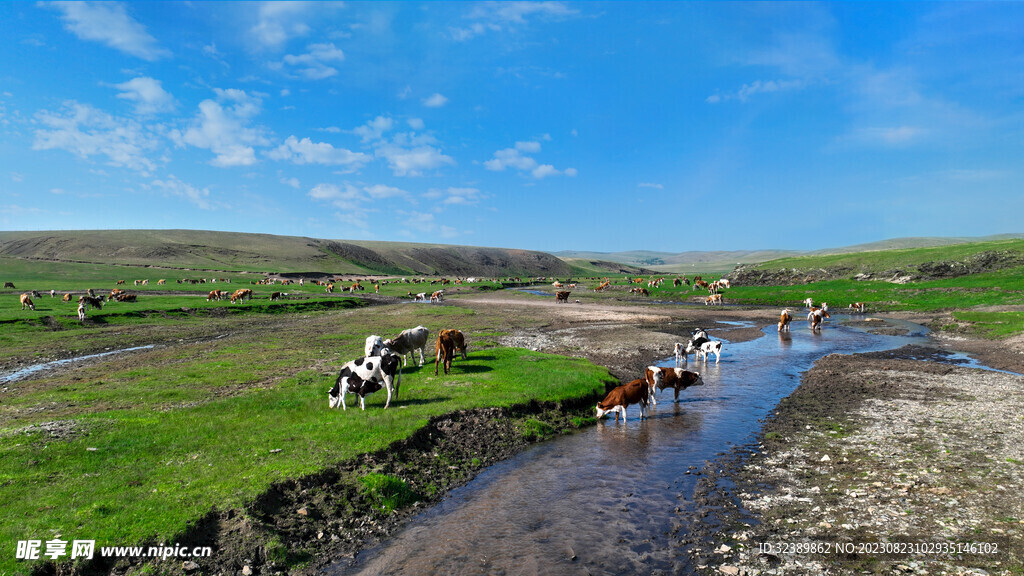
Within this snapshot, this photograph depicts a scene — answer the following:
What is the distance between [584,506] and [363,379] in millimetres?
8575

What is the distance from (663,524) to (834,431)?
899cm

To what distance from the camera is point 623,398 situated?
16.8 metres

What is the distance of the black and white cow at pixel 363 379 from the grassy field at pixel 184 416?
546mm

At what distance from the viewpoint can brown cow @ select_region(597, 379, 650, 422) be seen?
16.8m

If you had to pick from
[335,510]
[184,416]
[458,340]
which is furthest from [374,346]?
[335,510]

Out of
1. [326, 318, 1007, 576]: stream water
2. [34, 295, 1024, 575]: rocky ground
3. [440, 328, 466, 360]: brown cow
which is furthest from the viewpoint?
[440, 328, 466, 360]: brown cow

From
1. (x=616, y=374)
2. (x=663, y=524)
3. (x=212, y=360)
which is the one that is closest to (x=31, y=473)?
(x=663, y=524)

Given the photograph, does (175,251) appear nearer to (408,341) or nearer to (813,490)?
(408,341)

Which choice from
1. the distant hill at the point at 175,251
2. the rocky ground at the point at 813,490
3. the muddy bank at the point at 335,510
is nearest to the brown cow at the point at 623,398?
the rocky ground at the point at 813,490

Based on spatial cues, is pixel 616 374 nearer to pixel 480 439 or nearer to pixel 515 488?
pixel 480 439

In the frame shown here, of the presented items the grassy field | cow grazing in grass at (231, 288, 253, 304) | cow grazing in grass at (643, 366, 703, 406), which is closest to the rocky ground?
the grassy field

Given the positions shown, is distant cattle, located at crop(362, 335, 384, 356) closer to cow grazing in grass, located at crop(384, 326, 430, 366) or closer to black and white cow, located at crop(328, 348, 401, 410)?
cow grazing in grass, located at crop(384, 326, 430, 366)

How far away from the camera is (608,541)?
9.06 m

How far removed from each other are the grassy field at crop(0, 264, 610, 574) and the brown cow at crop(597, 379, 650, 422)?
1870 mm
